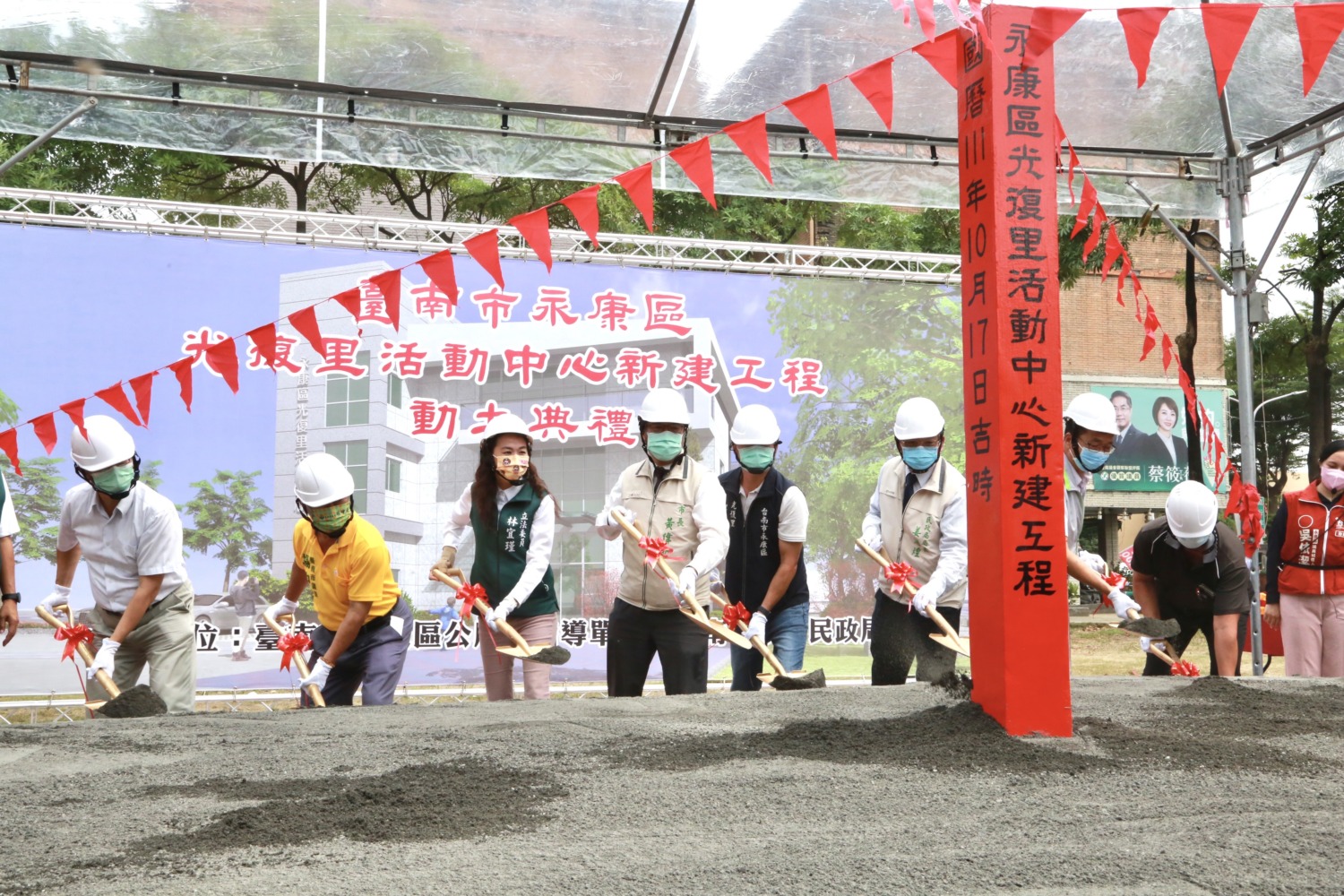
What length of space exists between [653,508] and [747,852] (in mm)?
3107

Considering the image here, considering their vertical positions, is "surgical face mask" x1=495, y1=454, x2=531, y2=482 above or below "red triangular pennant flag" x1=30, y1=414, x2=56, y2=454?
below

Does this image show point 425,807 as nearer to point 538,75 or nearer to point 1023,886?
point 1023,886

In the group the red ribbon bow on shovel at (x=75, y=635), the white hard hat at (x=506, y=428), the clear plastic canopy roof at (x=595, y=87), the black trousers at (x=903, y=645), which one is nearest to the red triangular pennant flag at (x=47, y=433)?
the clear plastic canopy roof at (x=595, y=87)

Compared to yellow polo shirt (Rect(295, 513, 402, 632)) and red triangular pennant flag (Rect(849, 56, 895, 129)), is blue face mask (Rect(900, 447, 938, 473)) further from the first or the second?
yellow polo shirt (Rect(295, 513, 402, 632))

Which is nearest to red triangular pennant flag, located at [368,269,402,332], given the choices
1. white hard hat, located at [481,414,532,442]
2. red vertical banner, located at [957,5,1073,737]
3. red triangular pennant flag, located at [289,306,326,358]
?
red triangular pennant flag, located at [289,306,326,358]

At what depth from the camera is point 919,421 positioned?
4887 millimetres

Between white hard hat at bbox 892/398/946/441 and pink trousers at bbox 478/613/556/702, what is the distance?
1730mm

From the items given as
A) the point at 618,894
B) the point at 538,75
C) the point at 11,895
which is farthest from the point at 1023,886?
the point at 538,75

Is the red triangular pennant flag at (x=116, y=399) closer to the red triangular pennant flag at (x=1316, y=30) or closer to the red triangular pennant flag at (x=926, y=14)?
the red triangular pennant flag at (x=926, y=14)

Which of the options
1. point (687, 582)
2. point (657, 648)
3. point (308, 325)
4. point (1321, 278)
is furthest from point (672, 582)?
point (1321, 278)

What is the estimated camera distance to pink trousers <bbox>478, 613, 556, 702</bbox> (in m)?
4.90

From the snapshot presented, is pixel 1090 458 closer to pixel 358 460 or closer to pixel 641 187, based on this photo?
pixel 641 187

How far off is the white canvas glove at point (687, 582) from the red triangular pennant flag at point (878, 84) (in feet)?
5.88

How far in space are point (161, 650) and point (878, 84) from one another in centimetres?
360
